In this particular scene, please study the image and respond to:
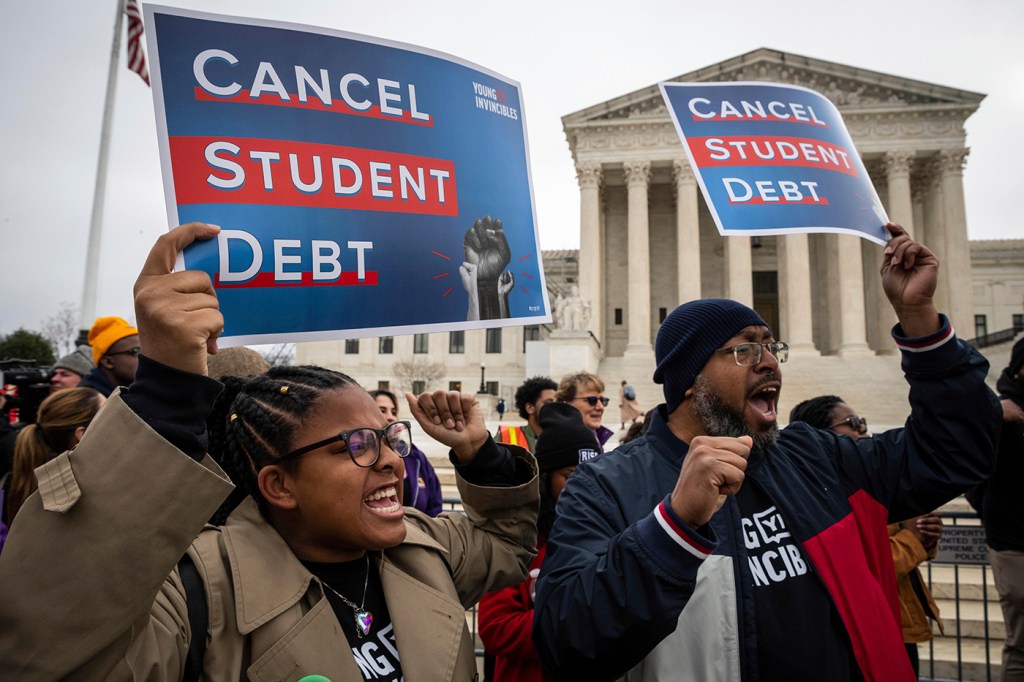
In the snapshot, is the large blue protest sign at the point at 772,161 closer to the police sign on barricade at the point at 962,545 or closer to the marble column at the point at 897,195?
the police sign on barricade at the point at 962,545

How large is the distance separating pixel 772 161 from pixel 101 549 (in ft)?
11.5

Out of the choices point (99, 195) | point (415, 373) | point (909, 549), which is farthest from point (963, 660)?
point (415, 373)

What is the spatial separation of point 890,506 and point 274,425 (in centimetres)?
229

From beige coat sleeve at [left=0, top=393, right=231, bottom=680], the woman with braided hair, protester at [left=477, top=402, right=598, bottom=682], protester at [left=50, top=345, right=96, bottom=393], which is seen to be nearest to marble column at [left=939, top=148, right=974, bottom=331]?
protester at [left=477, top=402, right=598, bottom=682]

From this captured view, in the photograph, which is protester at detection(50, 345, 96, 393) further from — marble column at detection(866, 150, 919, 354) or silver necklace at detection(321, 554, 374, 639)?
marble column at detection(866, 150, 919, 354)

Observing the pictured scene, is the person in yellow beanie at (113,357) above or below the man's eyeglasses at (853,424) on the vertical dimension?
above

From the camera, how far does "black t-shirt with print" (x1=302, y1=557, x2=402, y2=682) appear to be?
192cm

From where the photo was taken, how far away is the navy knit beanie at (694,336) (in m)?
2.63

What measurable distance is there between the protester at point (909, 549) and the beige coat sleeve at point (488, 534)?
2006 mm

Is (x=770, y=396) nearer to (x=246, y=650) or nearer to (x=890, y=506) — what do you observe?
(x=890, y=506)

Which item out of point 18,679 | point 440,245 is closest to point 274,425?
point 18,679

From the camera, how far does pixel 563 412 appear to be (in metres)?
4.72

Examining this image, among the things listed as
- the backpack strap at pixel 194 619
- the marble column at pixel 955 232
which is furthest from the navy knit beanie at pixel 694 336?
the marble column at pixel 955 232

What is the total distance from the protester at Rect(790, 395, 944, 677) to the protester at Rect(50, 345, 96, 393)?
5.14m
